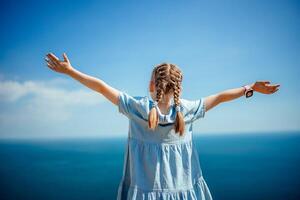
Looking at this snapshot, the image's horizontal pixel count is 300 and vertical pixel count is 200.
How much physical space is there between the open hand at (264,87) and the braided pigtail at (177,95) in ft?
1.70

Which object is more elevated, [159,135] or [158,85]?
[158,85]

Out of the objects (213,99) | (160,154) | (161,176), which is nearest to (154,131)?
(160,154)

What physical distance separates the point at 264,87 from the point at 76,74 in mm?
1153

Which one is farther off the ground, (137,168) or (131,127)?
(131,127)

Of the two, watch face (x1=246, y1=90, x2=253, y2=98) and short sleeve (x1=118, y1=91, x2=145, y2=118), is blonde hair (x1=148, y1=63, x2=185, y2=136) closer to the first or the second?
short sleeve (x1=118, y1=91, x2=145, y2=118)

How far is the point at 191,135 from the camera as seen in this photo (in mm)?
1828

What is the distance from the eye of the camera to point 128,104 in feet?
5.41

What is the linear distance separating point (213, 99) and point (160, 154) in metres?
0.47

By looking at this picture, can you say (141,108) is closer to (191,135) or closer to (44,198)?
(191,135)

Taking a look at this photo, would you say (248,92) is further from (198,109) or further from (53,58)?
(53,58)

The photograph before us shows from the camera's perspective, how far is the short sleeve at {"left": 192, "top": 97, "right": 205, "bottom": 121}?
1.76 m

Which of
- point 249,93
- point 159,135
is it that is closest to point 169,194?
point 159,135

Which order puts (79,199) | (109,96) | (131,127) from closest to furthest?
(109,96), (131,127), (79,199)

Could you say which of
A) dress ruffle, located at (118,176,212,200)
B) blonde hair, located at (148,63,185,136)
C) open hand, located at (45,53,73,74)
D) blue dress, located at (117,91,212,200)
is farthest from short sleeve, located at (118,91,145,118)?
dress ruffle, located at (118,176,212,200)
